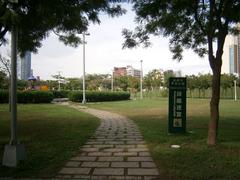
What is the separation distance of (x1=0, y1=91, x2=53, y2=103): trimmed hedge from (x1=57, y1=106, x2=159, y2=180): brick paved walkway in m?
23.3

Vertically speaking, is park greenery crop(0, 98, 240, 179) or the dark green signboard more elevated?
the dark green signboard

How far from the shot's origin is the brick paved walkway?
7.05 m

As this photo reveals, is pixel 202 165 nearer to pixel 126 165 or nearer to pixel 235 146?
pixel 126 165

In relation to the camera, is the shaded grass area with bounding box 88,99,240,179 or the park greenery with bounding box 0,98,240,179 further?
the park greenery with bounding box 0,98,240,179

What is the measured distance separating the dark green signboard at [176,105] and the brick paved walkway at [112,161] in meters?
1.56

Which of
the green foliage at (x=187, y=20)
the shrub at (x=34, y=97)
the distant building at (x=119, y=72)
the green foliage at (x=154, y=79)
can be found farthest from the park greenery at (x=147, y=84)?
the green foliage at (x=187, y=20)

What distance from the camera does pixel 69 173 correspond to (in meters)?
7.21

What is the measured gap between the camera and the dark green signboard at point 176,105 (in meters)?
12.6

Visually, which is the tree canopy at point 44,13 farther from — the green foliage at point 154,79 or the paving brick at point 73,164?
the green foliage at point 154,79

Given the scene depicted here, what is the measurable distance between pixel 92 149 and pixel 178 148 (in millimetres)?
2124

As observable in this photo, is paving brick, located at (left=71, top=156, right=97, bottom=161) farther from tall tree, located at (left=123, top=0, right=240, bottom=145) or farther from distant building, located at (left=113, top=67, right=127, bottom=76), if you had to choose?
distant building, located at (left=113, top=67, right=127, bottom=76)

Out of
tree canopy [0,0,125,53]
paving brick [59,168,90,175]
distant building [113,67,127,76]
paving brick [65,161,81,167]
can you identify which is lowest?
paving brick [59,168,90,175]

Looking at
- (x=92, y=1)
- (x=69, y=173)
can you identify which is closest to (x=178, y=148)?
(x=69, y=173)

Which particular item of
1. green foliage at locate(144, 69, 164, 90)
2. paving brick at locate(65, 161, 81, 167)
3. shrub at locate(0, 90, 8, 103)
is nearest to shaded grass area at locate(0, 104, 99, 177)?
paving brick at locate(65, 161, 81, 167)
